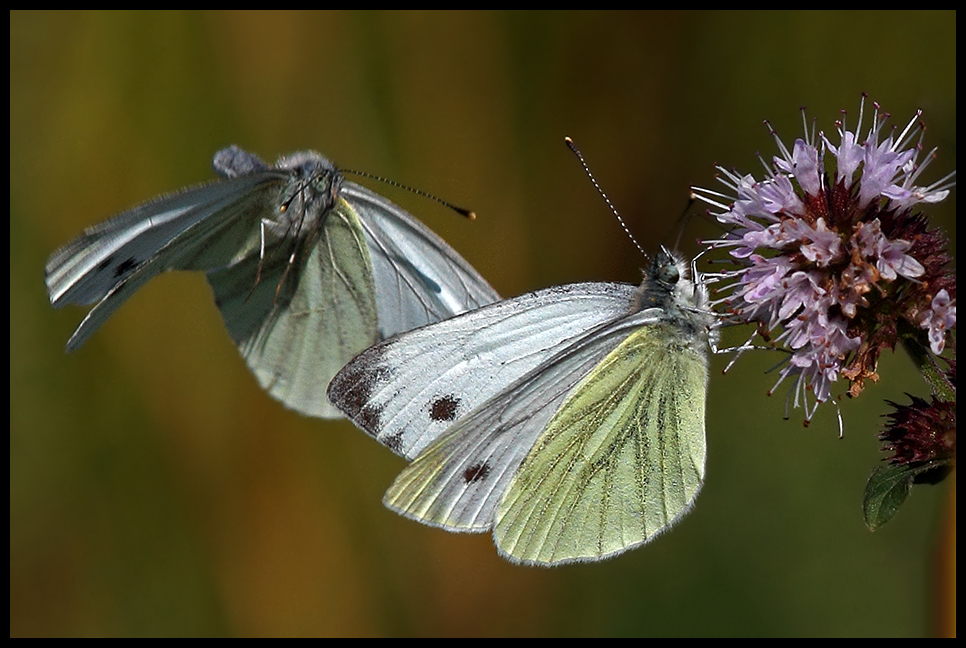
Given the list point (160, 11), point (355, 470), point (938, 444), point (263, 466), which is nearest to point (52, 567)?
point (263, 466)

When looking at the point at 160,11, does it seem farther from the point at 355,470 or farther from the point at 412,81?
the point at 355,470

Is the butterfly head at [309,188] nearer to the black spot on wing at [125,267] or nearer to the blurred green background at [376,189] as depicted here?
the black spot on wing at [125,267]

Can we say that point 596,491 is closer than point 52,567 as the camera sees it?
Yes

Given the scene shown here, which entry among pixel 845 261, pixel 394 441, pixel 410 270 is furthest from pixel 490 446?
pixel 845 261

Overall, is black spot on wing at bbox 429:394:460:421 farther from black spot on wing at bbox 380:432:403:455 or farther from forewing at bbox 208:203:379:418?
forewing at bbox 208:203:379:418

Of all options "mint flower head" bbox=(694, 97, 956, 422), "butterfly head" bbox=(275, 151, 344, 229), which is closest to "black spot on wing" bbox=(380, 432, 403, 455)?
"butterfly head" bbox=(275, 151, 344, 229)

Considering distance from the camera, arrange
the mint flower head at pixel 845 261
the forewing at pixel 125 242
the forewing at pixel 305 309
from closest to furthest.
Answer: the mint flower head at pixel 845 261
the forewing at pixel 125 242
the forewing at pixel 305 309

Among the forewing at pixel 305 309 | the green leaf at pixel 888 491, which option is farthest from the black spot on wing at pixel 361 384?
the green leaf at pixel 888 491
